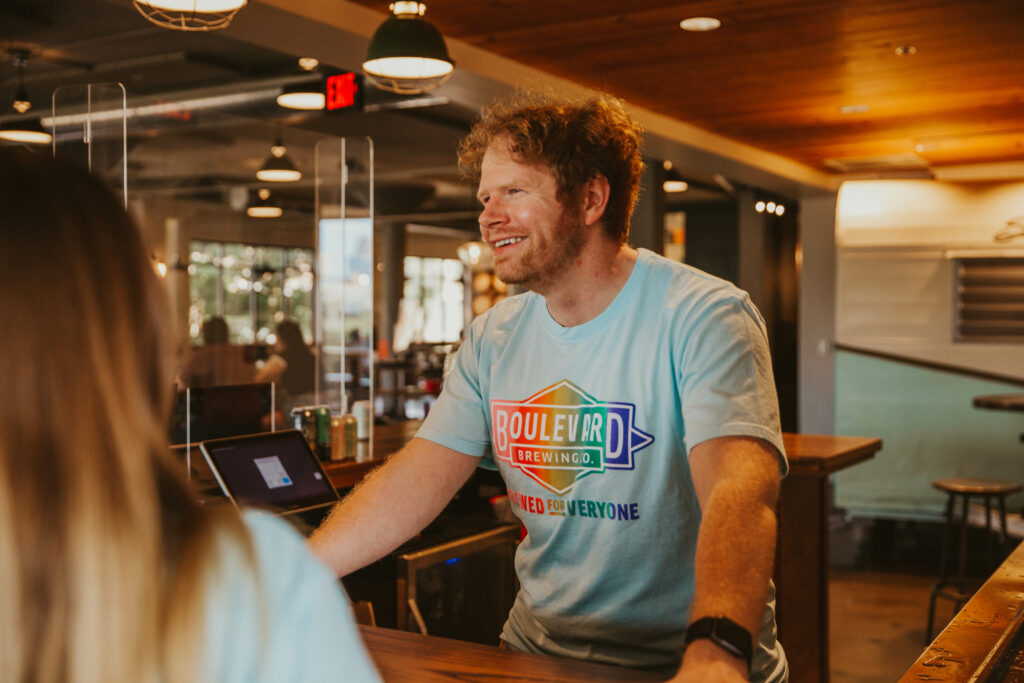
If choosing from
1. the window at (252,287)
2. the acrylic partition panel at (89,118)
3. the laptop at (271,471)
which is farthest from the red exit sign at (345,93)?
the window at (252,287)

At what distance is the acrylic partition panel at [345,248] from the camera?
13.2 feet

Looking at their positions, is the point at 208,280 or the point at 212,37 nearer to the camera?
the point at 212,37

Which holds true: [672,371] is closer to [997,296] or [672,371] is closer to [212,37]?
[212,37]

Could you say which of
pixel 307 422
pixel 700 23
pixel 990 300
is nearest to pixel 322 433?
pixel 307 422

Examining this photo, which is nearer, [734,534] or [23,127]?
[734,534]

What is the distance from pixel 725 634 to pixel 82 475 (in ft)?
2.29

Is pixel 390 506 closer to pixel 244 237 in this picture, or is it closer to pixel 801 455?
pixel 801 455

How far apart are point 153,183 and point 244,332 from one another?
5.51 meters

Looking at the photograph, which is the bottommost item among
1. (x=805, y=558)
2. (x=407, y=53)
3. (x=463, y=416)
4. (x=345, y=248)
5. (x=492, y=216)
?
(x=805, y=558)

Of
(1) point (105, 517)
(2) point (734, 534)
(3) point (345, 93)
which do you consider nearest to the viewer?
(1) point (105, 517)

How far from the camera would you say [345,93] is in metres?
4.37

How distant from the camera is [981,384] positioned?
728 cm

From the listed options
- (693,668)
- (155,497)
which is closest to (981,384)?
(693,668)

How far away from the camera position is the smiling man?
1.34m
